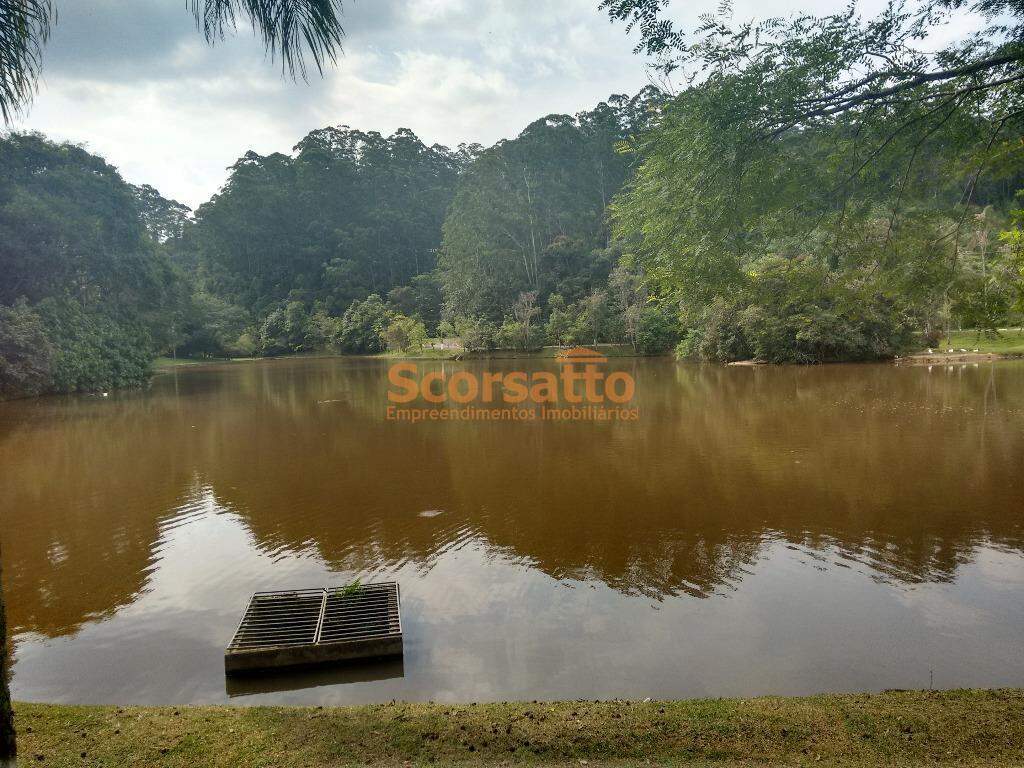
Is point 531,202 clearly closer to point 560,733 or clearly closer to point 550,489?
point 550,489

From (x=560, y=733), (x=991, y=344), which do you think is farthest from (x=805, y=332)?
(x=560, y=733)

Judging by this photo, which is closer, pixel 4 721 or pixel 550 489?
pixel 4 721

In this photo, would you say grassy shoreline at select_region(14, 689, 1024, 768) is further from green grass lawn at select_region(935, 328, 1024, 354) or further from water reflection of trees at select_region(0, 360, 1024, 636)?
green grass lawn at select_region(935, 328, 1024, 354)

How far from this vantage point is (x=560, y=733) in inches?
132

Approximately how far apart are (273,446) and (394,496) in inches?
213

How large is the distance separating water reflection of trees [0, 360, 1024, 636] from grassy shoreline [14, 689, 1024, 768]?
7.79 feet

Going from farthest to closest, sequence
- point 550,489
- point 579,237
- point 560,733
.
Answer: point 579,237 < point 550,489 < point 560,733

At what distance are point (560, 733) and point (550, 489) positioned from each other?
242 inches

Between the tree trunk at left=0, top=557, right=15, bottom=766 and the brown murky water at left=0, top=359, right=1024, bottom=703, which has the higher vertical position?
the tree trunk at left=0, top=557, right=15, bottom=766

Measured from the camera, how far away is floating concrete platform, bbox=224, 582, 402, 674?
15.0 ft

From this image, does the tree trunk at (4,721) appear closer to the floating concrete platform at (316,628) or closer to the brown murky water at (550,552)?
the brown murky water at (550,552)

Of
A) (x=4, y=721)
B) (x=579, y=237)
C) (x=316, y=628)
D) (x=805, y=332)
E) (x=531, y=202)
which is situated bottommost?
(x=316, y=628)

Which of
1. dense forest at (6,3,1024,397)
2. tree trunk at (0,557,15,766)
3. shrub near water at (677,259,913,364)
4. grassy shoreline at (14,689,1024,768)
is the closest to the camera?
tree trunk at (0,557,15,766)

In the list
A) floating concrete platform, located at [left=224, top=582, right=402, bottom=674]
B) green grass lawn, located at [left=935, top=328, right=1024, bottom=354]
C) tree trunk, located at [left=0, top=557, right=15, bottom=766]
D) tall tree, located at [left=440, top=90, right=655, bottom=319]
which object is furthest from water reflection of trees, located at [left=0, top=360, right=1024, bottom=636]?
tall tree, located at [left=440, top=90, right=655, bottom=319]
